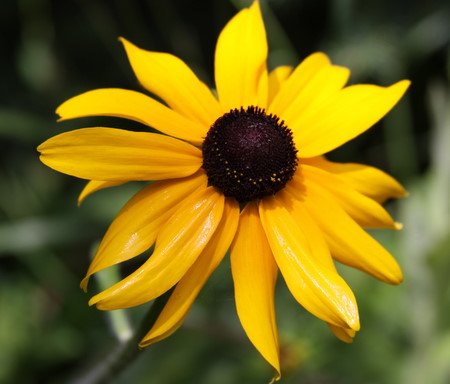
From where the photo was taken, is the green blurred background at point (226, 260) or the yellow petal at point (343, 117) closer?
the yellow petal at point (343, 117)

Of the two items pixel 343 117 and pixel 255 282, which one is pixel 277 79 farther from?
pixel 255 282

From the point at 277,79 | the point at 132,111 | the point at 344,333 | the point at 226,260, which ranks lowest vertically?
the point at 226,260

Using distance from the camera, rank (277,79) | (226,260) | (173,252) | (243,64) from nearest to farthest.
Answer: (173,252) → (243,64) → (277,79) → (226,260)

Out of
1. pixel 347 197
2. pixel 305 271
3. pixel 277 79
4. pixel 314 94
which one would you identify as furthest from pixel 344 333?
Result: pixel 277 79

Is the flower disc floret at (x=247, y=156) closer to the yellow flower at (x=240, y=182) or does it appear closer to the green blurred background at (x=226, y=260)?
the yellow flower at (x=240, y=182)

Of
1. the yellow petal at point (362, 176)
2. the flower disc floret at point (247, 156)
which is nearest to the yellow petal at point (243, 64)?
the flower disc floret at point (247, 156)

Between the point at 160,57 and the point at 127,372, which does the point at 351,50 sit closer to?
the point at 160,57

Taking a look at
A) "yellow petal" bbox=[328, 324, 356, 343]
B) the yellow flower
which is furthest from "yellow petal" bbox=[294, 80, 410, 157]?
"yellow petal" bbox=[328, 324, 356, 343]

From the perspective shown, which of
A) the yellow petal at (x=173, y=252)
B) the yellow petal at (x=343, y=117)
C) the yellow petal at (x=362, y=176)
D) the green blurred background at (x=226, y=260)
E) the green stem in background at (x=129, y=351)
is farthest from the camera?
the green blurred background at (x=226, y=260)
